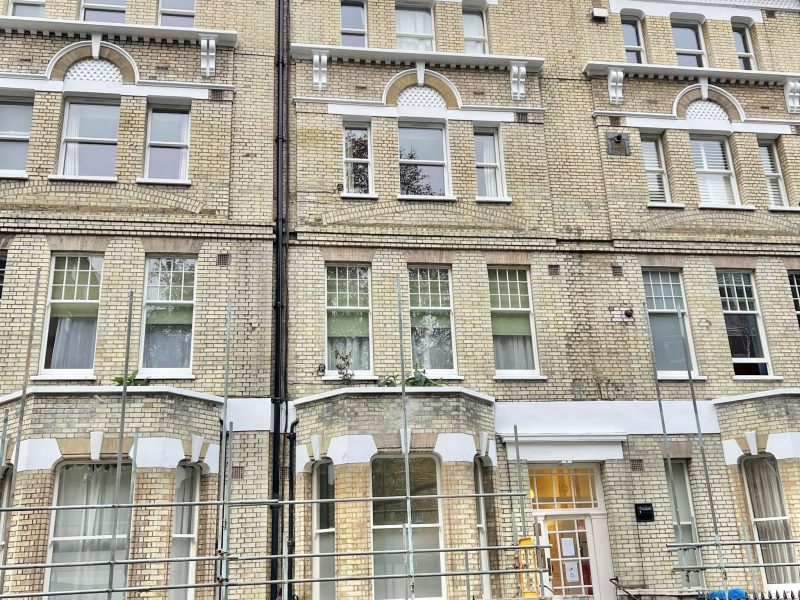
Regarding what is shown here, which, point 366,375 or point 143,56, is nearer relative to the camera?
point 366,375

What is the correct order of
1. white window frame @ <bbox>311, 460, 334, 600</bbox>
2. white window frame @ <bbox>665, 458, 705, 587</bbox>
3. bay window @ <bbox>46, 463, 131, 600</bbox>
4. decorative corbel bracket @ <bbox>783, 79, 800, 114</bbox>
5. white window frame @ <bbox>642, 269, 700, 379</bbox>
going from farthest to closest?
decorative corbel bracket @ <bbox>783, 79, 800, 114</bbox>, white window frame @ <bbox>642, 269, 700, 379</bbox>, white window frame @ <bbox>665, 458, 705, 587</bbox>, white window frame @ <bbox>311, 460, 334, 600</bbox>, bay window @ <bbox>46, 463, 131, 600</bbox>

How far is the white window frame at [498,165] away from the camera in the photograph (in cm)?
1485

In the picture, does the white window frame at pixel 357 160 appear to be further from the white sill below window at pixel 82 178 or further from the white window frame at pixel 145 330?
the white sill below window at pixel 82 178

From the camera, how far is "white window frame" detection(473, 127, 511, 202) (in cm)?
1485

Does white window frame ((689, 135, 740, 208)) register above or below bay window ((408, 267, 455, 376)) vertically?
above

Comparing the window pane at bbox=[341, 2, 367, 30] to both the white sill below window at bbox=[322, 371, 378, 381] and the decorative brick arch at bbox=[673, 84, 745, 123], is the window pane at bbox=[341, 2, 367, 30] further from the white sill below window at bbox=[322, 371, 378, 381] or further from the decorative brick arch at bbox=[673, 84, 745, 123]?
the white sill below window at bbox=[322, 371, 378, 381]

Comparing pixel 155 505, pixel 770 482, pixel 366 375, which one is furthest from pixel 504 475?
pixel 155 505

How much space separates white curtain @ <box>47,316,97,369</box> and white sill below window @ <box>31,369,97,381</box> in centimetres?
19

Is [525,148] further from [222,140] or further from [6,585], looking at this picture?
[6,585]

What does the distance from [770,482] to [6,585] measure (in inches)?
499

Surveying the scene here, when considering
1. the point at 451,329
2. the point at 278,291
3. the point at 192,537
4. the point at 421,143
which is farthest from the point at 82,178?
the point at 451,329

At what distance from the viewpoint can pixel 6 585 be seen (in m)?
10.7

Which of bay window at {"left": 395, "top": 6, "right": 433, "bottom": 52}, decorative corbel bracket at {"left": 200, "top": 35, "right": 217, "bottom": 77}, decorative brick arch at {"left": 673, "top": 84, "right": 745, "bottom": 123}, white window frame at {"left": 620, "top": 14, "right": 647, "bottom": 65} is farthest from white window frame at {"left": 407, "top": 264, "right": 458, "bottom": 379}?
white window frame at {"left": 620, "top": 14, "right": 647, "bottom": 65}

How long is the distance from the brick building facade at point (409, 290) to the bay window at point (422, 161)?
86mm
